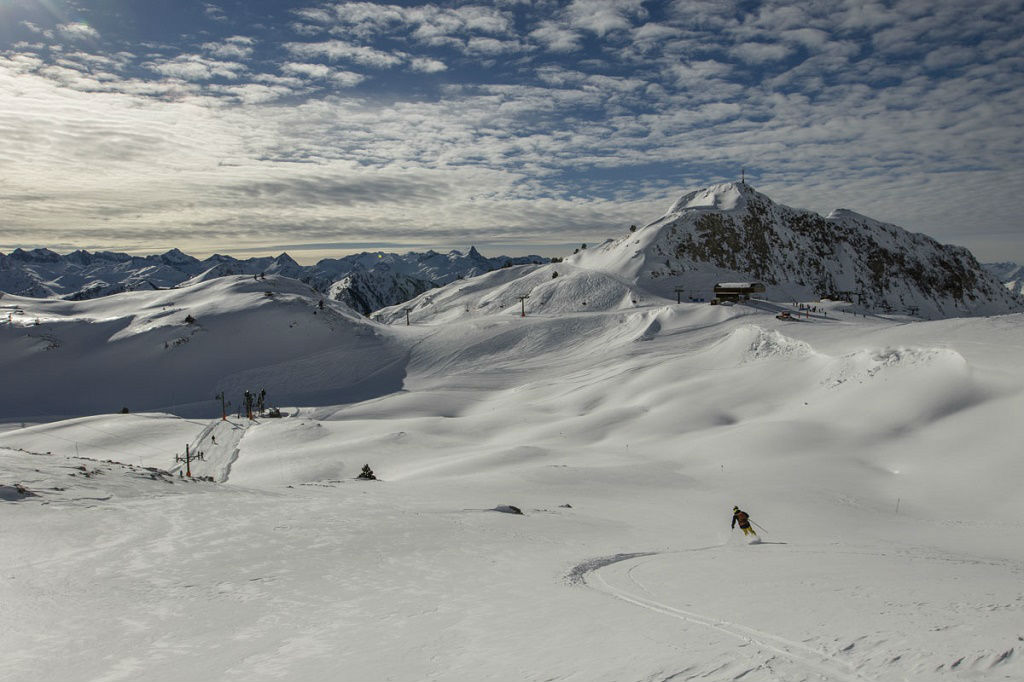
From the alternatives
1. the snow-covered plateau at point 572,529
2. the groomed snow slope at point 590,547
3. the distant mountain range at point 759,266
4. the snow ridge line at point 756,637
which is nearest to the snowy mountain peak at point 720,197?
the distant mountain range at point 759,266

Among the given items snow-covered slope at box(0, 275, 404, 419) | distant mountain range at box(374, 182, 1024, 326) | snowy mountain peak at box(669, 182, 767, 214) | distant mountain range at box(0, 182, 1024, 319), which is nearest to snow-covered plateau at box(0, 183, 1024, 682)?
snow-covered slope at box(0, 275, 404, 419)

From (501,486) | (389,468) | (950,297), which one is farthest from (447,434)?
(950,297)

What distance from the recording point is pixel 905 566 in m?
13.5

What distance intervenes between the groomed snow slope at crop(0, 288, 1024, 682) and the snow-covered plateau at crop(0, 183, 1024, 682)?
0.28ft

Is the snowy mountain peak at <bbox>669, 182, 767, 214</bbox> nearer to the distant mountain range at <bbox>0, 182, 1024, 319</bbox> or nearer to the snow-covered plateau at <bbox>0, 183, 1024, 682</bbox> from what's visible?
the distant mountain range at <bbox>0, 182, 1024, 319</bbox>

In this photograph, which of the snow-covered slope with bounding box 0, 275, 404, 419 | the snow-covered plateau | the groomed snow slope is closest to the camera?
the groomed snow slope

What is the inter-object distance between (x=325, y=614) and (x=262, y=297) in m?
113

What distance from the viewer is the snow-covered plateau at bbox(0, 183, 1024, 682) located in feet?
26.6

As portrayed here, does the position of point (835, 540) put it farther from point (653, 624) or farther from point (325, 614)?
point (325, 614)

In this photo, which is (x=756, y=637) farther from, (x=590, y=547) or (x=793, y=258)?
(x=793, y=258)

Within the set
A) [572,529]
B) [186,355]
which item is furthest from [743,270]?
[572,529]

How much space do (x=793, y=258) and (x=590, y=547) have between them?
6616 inches

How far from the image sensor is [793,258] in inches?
6398

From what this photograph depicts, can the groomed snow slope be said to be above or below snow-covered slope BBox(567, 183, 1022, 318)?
below
